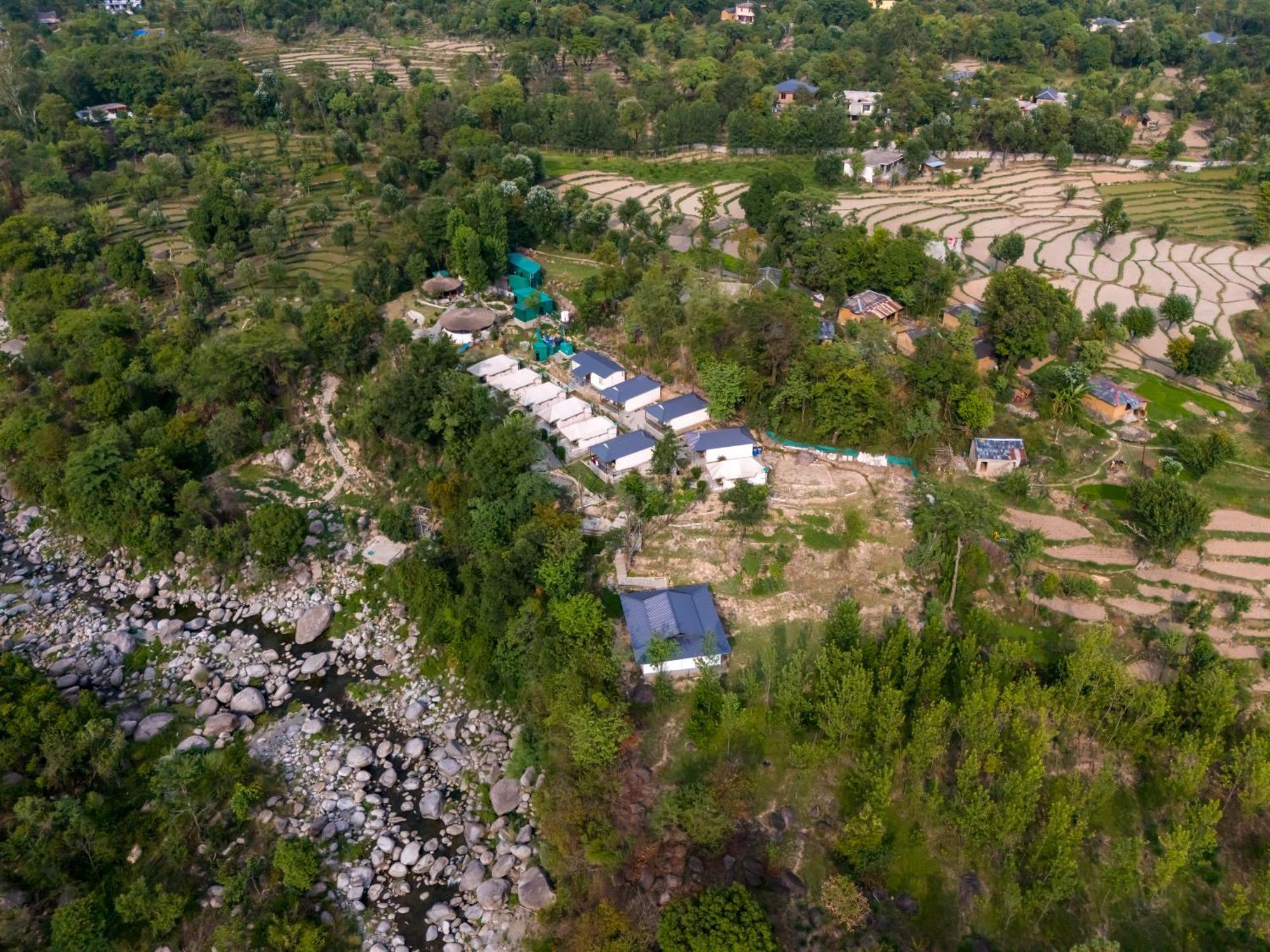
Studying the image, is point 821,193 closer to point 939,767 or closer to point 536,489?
point 536,489

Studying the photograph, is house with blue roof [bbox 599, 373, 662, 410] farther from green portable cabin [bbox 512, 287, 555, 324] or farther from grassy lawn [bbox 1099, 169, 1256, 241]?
grassy lawn [bbox 1099, 169, 1256, 241]

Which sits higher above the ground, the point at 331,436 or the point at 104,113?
the point at 104,113

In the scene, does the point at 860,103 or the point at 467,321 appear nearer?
the point at 467,321

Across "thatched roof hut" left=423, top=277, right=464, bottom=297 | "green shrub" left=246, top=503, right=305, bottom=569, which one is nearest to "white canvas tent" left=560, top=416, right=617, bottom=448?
"green shrub" left=246, top=503, right=305, bottom=569

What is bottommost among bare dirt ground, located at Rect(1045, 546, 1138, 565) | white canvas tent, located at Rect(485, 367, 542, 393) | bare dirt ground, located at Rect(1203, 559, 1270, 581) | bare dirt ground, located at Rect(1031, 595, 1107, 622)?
bare dirt ground, located at Rect(1031, 595, 1107, 622)

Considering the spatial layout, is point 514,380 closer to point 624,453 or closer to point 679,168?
point 624,453

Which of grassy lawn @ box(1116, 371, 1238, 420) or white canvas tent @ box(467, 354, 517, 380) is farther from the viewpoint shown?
white canvas tent @ box(467, 354, 517, 380)

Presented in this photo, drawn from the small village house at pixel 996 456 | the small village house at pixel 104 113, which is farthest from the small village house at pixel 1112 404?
the small village house at pixel 104 113

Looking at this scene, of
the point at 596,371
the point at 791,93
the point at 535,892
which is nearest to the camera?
the point at 535,892

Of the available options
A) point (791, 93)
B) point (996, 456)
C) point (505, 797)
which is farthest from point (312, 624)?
point (791, 93)
